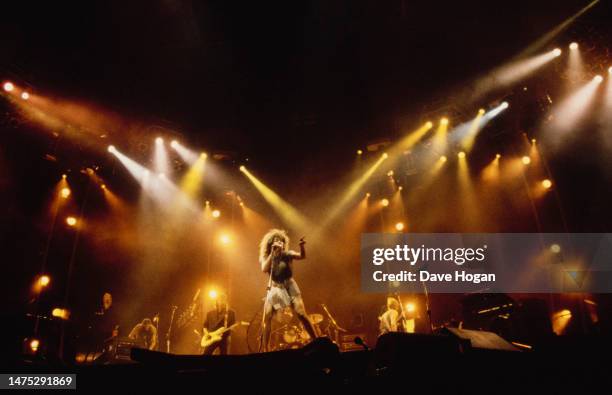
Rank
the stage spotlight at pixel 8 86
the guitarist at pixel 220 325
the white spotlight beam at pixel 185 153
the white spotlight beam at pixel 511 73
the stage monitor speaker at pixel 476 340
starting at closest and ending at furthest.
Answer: the stage monitor speaker at pixel 476 340 → the stage spotlight at pixel 8 86 → the guitarist at pixel 220 325 → the white spotlight beam at pixel 511 73 → the white spotlight beam at pixel 185 153

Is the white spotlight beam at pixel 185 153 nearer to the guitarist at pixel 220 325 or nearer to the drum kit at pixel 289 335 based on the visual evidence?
the guitarist at pixel 220 325

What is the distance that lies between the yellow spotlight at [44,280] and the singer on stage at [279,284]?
810cm

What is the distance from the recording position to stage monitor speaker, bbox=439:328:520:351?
304 centimetres

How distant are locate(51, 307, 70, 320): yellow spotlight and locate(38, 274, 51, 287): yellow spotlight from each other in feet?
2.80

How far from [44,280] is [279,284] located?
28.9 feet

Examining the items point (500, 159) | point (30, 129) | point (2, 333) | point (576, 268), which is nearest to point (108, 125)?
point (30, 129)

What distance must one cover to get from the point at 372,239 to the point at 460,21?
786 cm

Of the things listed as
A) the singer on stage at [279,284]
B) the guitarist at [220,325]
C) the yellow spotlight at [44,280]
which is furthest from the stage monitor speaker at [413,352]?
the yellow spotlight at [44,280]

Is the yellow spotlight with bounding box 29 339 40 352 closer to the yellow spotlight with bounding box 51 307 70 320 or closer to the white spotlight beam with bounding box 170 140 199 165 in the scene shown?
the yellow spotlight with bounding box 51 307 70 320

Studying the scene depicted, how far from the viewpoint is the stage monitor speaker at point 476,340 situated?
3039mm

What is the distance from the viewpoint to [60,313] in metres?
10.9

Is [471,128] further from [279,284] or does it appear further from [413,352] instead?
[413,352]

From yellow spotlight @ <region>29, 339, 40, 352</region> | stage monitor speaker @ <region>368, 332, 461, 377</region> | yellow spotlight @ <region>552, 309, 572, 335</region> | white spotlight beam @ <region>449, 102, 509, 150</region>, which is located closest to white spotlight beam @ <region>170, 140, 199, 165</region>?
yellow spotlight @ <region>29, 339, 40, 352</region>

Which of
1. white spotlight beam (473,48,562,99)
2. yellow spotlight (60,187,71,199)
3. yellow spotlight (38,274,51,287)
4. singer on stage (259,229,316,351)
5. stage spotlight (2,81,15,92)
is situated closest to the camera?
singer on stage (259,229,316,351)
